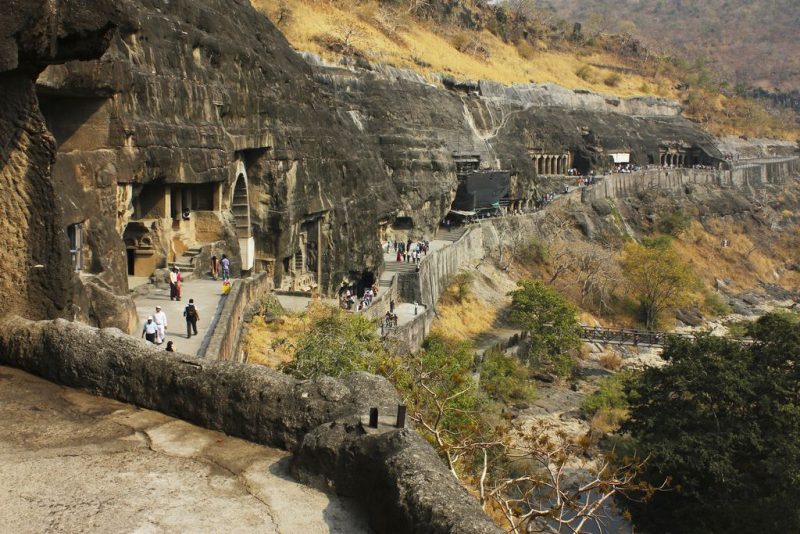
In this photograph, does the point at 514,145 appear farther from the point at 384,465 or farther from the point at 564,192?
the point at 384,465

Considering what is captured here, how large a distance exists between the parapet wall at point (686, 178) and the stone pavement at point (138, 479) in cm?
6644

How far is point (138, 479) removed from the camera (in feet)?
21.7

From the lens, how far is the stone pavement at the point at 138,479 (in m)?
6.05

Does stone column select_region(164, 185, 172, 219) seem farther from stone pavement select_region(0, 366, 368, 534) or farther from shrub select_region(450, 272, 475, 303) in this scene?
shrub select_region(450, 272, 475, 303)

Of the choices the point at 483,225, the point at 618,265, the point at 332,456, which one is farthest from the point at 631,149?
the point at 332,456

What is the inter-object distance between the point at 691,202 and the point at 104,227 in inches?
2929

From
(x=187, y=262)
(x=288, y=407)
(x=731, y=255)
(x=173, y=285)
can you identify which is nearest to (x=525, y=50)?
(x=731, y=255)

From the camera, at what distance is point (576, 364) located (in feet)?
142

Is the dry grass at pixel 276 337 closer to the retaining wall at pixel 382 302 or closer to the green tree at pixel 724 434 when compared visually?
the retaining wall at pixel 382 302

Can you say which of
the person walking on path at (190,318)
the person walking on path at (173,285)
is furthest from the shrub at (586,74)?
the person walking on path at (190,318)

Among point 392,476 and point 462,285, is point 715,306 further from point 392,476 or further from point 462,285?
point 392,476

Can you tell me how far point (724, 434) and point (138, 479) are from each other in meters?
20.6

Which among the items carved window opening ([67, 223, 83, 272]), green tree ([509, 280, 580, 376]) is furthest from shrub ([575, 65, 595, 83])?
carved window opening ([67, 223, 83, 272])

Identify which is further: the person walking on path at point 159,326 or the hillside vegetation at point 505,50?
the hillside vegetation at point 505,50
